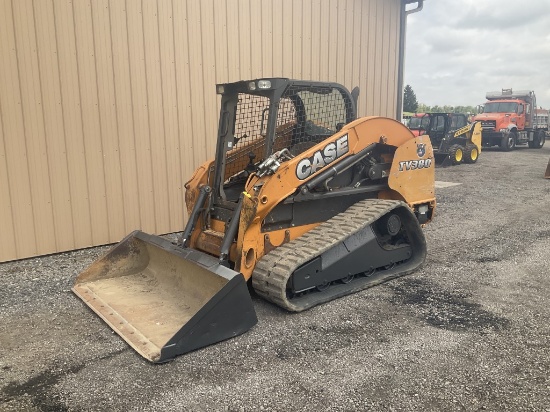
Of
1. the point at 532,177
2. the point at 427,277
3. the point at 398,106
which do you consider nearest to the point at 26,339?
the point at 427,277

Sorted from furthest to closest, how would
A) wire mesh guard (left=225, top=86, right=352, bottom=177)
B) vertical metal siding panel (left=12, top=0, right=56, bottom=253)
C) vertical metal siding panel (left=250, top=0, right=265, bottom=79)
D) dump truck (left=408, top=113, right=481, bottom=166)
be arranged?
dump truck (left=408, top=113, right=481, bottom=166) → vertical metal siding panel (left=250, top=0, right=265, bottom=79) → vertical metal siding panel (left=12, top=0, right=56, bottom=253) → wire mesh guard (left=225, top=86, right=352, bottom=177)

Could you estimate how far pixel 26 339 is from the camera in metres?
3.95

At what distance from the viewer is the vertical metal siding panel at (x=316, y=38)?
8500 mm

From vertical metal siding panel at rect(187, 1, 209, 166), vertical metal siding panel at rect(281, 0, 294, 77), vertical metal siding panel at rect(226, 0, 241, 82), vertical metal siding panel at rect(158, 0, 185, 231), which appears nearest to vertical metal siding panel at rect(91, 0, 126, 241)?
vertical metal siding panel at rect(158, 0, 185, 231)

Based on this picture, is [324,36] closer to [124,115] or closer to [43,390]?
[124,115]

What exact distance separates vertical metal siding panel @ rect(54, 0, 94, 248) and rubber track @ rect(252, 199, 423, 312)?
3447 millimetres

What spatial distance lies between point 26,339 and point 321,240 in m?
2.75

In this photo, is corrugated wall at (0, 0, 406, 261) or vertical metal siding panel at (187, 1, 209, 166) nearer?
corrugated wall at (0, 0, 406, 261)

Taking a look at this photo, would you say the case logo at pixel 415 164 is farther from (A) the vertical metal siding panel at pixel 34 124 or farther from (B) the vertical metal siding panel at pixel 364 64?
(A) the vertical metal siding panel at pixel 34 124

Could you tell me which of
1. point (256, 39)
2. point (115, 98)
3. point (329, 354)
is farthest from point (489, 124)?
point (329, 354)

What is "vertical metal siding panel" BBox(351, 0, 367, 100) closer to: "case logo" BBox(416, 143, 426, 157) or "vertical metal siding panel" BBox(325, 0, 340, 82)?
"vertical metal siding panel" BBox(325, 0, 340, 82)

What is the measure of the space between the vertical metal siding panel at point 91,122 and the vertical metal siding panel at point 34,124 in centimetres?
54

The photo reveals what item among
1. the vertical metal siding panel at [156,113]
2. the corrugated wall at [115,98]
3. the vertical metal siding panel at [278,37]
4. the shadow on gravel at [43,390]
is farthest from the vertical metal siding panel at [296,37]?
the shadow on gravel at [43,390]

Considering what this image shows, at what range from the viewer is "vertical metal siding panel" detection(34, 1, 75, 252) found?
20.0 feet
